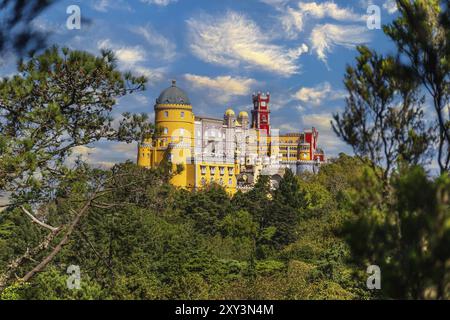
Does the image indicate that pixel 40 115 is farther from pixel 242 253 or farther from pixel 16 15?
pixel 242 253

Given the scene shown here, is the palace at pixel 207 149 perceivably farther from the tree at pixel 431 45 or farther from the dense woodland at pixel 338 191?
the tree at pixel 431 45

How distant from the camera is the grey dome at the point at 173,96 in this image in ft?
190

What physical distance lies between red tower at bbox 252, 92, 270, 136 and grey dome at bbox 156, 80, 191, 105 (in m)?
28.2

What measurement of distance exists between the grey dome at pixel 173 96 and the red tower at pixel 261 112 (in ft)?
92.6

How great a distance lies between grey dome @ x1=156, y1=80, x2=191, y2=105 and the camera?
5803cm

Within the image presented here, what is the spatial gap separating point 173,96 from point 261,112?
3058 centimetres

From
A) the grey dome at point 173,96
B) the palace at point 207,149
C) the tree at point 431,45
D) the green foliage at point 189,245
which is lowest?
the green foliage at point 189,245

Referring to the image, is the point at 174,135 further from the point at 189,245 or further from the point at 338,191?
the point at 338,191

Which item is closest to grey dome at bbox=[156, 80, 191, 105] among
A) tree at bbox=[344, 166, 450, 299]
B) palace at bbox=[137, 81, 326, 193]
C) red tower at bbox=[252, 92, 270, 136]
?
palace at bbox=[137, 81, 326, 193]

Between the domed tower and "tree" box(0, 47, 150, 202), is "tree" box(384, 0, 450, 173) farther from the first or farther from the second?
the domed tower

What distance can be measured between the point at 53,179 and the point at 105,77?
2.39m

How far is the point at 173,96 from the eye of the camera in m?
58.5

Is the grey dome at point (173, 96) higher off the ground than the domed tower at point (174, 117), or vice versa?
the grey dome at point (173, 96)

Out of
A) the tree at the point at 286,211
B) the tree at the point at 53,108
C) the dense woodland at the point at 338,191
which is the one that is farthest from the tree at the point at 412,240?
the tree at the point at 286,211
